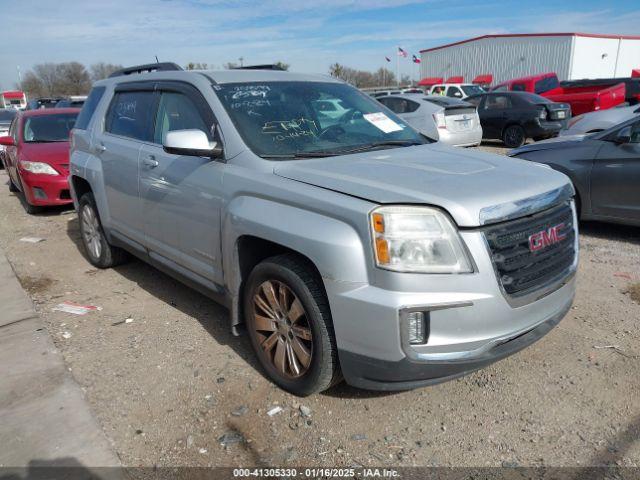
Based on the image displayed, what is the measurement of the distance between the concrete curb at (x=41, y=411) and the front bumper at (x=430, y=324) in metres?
1.37

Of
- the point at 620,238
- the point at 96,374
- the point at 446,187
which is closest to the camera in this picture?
the point at 446,187

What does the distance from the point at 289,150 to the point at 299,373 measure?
1.35 m

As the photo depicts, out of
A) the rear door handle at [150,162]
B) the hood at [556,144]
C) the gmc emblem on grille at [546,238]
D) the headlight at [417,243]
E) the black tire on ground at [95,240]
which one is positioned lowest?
the black tire on ground at [95,240]

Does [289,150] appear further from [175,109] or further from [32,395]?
[32,395]

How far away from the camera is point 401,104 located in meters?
12.5

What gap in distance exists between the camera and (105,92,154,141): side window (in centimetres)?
425

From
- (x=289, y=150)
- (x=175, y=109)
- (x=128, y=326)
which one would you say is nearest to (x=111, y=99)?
(x=175, y=109)

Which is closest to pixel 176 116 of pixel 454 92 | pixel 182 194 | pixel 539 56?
pixel 182 194

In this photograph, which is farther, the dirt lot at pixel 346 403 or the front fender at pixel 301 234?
the dirt lot at pixel 346 403

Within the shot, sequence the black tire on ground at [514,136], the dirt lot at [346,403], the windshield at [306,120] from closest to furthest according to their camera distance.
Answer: the dirt lot at [346,403], the windshield at [306,120], the black tire on ground at [514,136]

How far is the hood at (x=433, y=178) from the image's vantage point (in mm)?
2498

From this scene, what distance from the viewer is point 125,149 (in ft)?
14.4

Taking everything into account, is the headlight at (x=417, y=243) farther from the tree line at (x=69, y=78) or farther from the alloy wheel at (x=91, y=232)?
the tree line at (x=69, y=78)

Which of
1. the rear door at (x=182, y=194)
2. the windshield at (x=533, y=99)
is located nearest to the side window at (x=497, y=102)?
the windshield at (x=533, y=99)
